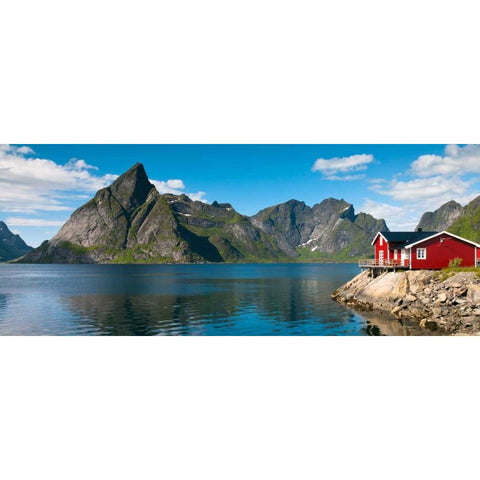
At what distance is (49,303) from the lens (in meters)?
55.4

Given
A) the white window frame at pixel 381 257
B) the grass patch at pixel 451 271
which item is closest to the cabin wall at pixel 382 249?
the white window frame at pixel 381 257

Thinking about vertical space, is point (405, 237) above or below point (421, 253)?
above

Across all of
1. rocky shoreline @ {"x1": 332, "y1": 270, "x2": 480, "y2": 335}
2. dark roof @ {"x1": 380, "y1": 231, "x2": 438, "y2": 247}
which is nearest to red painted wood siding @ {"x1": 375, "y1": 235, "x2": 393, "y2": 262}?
dark roof @ {"x1": 380, "y1": 231, "x2": 438, "y2": 247}

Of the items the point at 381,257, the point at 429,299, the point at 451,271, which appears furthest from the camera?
the point at 381,257

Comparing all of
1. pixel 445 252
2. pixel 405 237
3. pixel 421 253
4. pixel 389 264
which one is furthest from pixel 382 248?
pixel 445 252

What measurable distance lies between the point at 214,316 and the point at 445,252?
97.6 ft

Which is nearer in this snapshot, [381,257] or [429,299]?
[429,299]

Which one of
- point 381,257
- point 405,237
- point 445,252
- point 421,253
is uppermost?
point 405,237

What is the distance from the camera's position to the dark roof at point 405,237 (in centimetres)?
5181

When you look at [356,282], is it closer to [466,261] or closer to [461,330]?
[466,261]

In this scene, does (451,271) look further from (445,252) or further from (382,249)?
(382,249)

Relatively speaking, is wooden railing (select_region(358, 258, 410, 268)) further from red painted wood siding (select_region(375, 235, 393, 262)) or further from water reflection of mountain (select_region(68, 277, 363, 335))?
water reflection of mountain (select_region(68, 277, 363, 335))

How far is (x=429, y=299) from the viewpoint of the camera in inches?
1634
